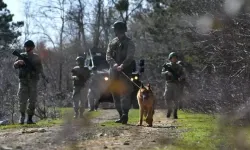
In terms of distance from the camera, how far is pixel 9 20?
42.9 meters

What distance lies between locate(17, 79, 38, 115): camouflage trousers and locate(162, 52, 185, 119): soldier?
3995 mm

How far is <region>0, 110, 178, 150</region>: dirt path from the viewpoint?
812cm

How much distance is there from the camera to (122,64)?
11.9 meters

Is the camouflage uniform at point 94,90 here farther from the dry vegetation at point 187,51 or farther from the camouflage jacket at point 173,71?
the camouflage jacket at point 173,71

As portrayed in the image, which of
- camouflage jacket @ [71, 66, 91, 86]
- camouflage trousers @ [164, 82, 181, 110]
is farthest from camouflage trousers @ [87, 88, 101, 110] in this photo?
camouflage trousers @ [164, 82, 181, 110]

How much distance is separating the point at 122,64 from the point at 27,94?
8.88 feet

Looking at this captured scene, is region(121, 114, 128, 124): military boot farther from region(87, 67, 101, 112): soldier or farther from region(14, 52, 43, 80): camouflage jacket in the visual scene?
region(87, 67, 101, 112): soldier

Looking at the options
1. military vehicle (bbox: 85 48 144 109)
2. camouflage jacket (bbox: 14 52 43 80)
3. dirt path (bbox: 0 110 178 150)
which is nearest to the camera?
dirt path (bbox: 0 110 178 150)

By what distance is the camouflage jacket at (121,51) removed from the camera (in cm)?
1209

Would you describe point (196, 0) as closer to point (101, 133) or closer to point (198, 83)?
point (198, 83)

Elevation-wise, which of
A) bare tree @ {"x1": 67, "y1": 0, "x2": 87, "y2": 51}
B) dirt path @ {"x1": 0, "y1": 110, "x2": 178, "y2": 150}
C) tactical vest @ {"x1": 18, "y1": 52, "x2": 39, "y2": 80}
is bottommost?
dirt path @ {"x1": 0, "y1": 110, "x2": 178, "y2": 150}

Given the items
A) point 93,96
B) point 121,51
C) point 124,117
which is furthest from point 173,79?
point 93,96

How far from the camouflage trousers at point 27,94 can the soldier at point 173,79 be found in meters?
3.99

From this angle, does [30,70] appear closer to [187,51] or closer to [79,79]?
[79,79]
